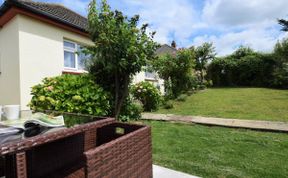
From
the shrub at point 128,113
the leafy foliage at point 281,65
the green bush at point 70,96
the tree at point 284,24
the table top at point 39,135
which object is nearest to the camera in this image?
the table top at point 39,135

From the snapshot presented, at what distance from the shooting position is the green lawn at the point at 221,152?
9.51ft

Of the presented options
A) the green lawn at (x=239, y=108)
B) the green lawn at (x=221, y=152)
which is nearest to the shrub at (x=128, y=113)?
the green lawn at (x=221, y=152)

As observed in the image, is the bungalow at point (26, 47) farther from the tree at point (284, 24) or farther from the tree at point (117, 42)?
the tree at point (284, 24)

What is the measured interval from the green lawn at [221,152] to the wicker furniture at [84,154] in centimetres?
128

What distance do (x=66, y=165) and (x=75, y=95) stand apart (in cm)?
248

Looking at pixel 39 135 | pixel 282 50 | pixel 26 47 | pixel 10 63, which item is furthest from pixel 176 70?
pixel 282 50

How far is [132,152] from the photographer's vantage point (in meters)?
1.74

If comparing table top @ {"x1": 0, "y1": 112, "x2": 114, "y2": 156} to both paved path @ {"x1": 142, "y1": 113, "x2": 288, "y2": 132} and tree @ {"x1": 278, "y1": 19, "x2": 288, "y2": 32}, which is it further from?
tree @ {"x1": 278, "y1": 19, "x2": 288, "y2": 32}

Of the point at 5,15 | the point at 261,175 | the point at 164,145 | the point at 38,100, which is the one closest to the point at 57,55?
the point at 5,15

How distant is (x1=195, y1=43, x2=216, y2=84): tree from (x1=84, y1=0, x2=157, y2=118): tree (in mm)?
15330

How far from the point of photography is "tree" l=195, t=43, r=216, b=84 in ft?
64.8

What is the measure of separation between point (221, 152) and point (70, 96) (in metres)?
3.34

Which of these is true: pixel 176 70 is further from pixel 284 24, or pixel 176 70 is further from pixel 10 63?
pixel 284 24

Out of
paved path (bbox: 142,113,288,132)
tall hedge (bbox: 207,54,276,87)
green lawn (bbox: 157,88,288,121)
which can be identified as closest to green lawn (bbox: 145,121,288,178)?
paved path (bbox: 142,113,288,132)
